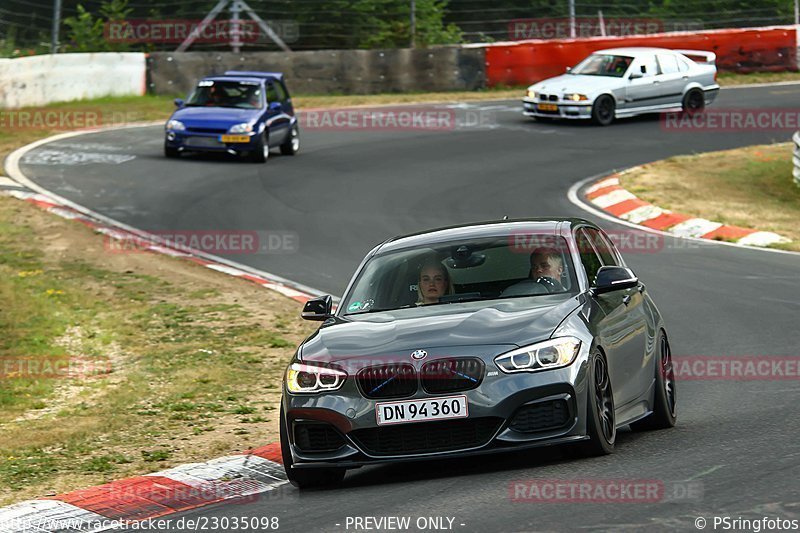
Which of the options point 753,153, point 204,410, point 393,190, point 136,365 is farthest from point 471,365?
point 753,153

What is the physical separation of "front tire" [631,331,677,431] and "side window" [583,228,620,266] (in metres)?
0.62

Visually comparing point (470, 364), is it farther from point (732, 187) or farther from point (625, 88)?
point (625, 88)

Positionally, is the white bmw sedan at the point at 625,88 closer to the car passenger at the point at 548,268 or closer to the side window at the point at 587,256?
the side window at the point at 587,256

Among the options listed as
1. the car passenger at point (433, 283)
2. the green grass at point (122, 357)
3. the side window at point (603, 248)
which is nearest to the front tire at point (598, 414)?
the car passenger at point (433, 283)

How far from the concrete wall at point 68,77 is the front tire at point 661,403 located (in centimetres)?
2212

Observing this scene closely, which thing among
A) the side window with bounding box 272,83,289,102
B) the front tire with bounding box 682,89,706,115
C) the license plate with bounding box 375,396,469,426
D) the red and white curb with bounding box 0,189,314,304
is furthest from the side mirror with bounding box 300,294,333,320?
the front tire with bounding box 682,89,706,115

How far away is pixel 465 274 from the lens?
9016 millimetres

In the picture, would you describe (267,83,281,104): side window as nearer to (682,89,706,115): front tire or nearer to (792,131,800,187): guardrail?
(682,89,706,115): front tire

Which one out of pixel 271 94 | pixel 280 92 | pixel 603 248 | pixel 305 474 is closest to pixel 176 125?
pixel 271 94

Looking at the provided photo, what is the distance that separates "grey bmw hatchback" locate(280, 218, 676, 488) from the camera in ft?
24.1

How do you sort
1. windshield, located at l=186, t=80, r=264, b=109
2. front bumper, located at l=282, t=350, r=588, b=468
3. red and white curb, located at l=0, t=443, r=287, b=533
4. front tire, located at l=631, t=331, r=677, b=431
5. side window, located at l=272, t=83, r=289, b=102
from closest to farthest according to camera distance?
front bumper, located at l=282, t=350, r=588, b=468 → red and white curb, located at l=0, t=443, r=287, b=533 → front tire, located at l=631, t=331, r=677, b=431 → windshield, located at l=186, t=80, r=264, b=109 → side window, located at l=272, t=83, r=289, b=102

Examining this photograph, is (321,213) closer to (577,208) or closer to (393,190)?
(393,190)

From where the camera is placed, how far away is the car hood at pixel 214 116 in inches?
985

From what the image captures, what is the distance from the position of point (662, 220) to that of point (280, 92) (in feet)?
31.1
